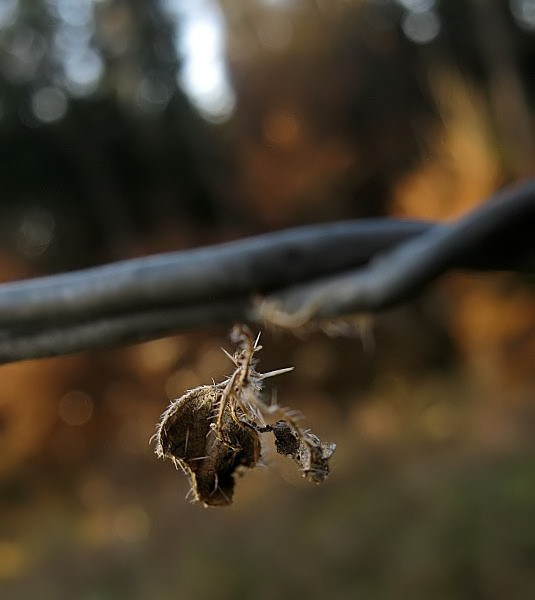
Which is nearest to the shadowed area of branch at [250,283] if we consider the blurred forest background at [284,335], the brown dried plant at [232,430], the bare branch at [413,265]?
the bare branch at [413,265]

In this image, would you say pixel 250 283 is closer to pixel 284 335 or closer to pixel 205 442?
pixel 205 442

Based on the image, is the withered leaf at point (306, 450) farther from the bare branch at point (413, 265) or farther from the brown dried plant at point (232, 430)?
the bare branch at point (413, 265)

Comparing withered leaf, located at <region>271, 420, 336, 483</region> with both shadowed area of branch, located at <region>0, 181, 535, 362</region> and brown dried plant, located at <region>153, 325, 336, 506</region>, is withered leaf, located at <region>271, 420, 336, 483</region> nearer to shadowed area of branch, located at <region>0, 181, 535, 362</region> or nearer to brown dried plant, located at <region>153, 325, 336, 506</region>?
brown dried plant, located at <region>153, 325, 336, 506</region>

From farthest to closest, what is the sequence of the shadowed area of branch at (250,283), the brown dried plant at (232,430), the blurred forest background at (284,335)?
the blurred forest background at (284,335), the shadowed area of branch at (250,283), the brown dried plant at (232,430)

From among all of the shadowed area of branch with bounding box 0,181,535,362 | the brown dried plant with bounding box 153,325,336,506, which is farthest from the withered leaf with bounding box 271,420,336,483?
the shadowed area of branch with bounding box 0,181,535,362

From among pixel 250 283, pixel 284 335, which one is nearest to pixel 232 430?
pixel 250 283

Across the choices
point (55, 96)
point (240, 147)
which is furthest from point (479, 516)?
point (55, 96)
